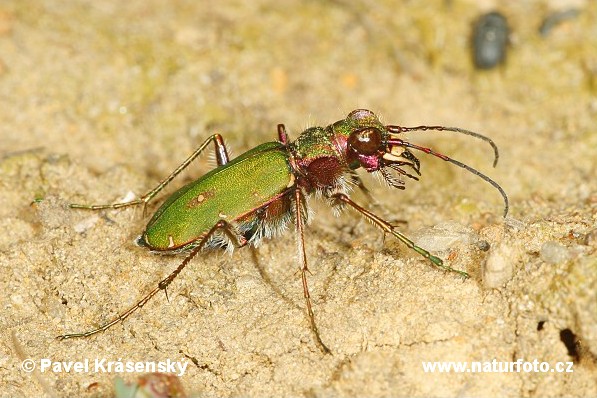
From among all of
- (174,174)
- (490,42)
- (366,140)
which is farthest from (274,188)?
(490,42)

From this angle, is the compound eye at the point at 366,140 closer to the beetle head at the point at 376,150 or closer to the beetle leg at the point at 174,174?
the beetle head at the point at 376,150

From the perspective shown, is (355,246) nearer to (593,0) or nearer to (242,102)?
(242,102)

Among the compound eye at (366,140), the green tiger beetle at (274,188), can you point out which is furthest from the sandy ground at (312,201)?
the compound eye at (366,140)

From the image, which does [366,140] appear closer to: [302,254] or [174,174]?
[302,254]

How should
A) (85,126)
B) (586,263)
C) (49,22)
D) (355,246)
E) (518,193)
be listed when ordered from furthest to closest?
(49,22) → (85,126) → (518,193) → (355,246) → (586,263)

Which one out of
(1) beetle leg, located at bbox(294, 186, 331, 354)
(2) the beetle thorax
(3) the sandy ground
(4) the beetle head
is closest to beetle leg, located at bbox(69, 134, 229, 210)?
(3) the sandy ground

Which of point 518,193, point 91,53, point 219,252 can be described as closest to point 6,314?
point 219,252
